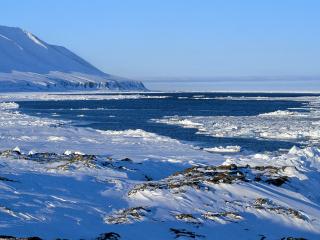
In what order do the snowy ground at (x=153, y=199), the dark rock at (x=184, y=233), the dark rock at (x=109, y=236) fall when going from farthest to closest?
the snowy ground at (x=153, y=199) < the dark rock at (x=184, y=233) < the dark rock at (x=109, y=236)

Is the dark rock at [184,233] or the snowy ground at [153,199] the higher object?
the snowy ground at [153,199]

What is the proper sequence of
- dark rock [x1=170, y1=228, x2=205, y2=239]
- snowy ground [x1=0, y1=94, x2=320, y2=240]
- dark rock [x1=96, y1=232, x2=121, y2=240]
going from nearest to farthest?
dark rock [x1=96, y1=232, x2=121, y2=240]
dark rock [x1=170, y1=228, x2=205, y2=239]
snowy ground [x1=0, y1=94, x2=320, y2=240]

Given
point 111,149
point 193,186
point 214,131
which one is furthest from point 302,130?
point 193,186

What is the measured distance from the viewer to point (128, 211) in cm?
1092

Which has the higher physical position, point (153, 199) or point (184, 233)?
point (153, 199)

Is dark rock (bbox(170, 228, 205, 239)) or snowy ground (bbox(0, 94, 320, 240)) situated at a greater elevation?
snowy ground (bbox(0, 94, 320, 240))

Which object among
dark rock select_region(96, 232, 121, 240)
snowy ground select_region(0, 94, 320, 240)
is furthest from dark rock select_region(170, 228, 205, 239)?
dark rock select_region(96, 232, 121, 240)

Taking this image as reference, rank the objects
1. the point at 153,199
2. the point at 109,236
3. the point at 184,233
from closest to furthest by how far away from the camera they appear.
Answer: the point at 109,236, the point at 184,233, the point at 153,199

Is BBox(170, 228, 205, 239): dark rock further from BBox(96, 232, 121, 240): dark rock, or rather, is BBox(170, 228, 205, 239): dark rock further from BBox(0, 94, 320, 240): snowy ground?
BBox(96, 232, 121, 240): dark rock

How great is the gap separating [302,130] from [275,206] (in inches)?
985

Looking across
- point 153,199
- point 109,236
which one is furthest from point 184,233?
point 153,199

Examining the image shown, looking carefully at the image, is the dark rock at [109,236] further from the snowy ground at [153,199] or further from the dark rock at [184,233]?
the dark rock at [184,233]

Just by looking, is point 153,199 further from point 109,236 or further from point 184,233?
point 109,236

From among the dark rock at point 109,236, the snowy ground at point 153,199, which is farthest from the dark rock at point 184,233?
the dark rock at point 109,236
